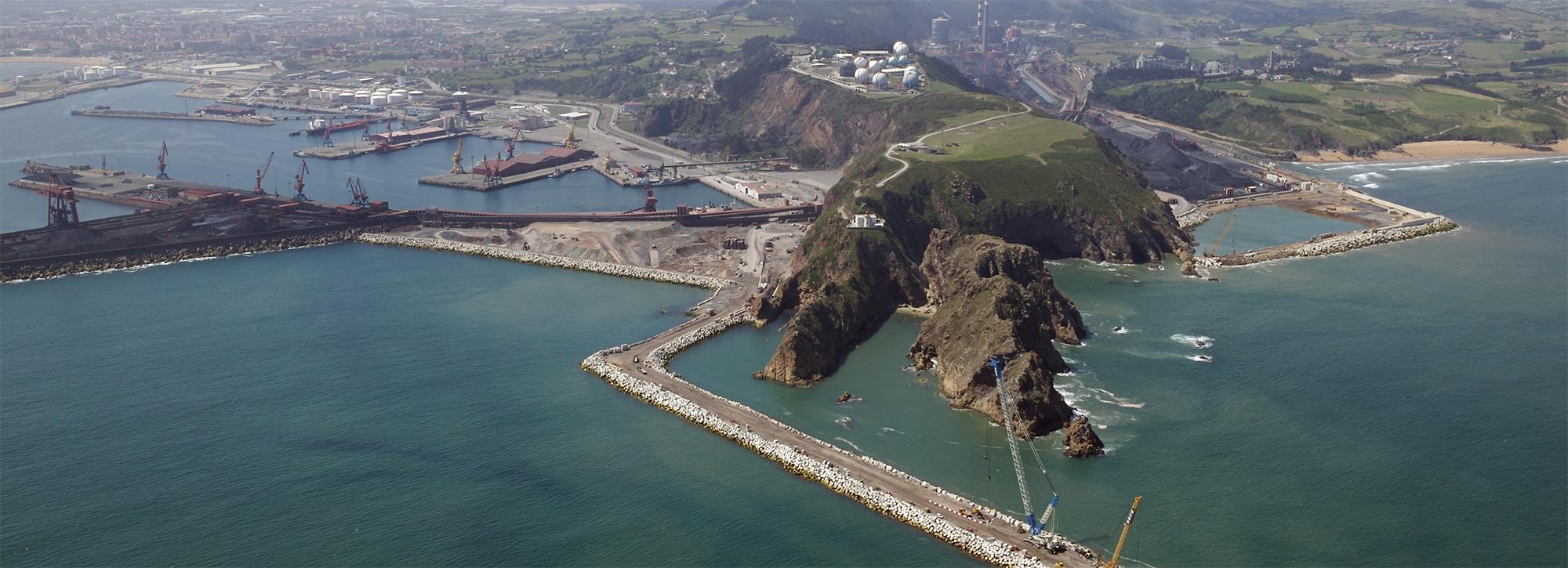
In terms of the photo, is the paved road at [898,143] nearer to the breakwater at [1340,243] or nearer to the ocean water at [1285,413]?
the ocean water at [1285,413]

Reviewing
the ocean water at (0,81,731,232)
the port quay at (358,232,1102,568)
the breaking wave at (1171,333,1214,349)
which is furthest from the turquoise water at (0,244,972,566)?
the ocean water at (0,81,731,232)

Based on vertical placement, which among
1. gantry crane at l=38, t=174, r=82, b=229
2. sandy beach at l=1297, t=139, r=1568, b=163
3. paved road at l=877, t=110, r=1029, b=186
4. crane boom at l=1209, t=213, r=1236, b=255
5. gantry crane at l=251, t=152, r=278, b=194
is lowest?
crane boom at l=1209, t=213, r=1236, b=255

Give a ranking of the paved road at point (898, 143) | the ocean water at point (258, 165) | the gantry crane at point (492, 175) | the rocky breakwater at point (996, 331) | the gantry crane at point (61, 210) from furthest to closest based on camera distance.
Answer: the gantry crane at point (492, 175)
the ocean water at point (258, 165)
the paved road at point (898, 143)
the gantry crane at point (61, 210)
the rocky breakwater at point (996, 331)

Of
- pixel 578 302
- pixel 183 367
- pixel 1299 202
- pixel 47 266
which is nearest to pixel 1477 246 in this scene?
→ pixel 1299 202

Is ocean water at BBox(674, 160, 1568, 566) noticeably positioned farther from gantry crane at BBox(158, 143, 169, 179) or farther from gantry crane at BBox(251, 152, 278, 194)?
gantry crane at BBox(158, 143, 169, 179)

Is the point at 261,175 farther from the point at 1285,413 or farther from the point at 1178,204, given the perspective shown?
the point at 1285,413

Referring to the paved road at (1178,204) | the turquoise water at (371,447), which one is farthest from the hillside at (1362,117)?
the turquoise water at (371,447)
